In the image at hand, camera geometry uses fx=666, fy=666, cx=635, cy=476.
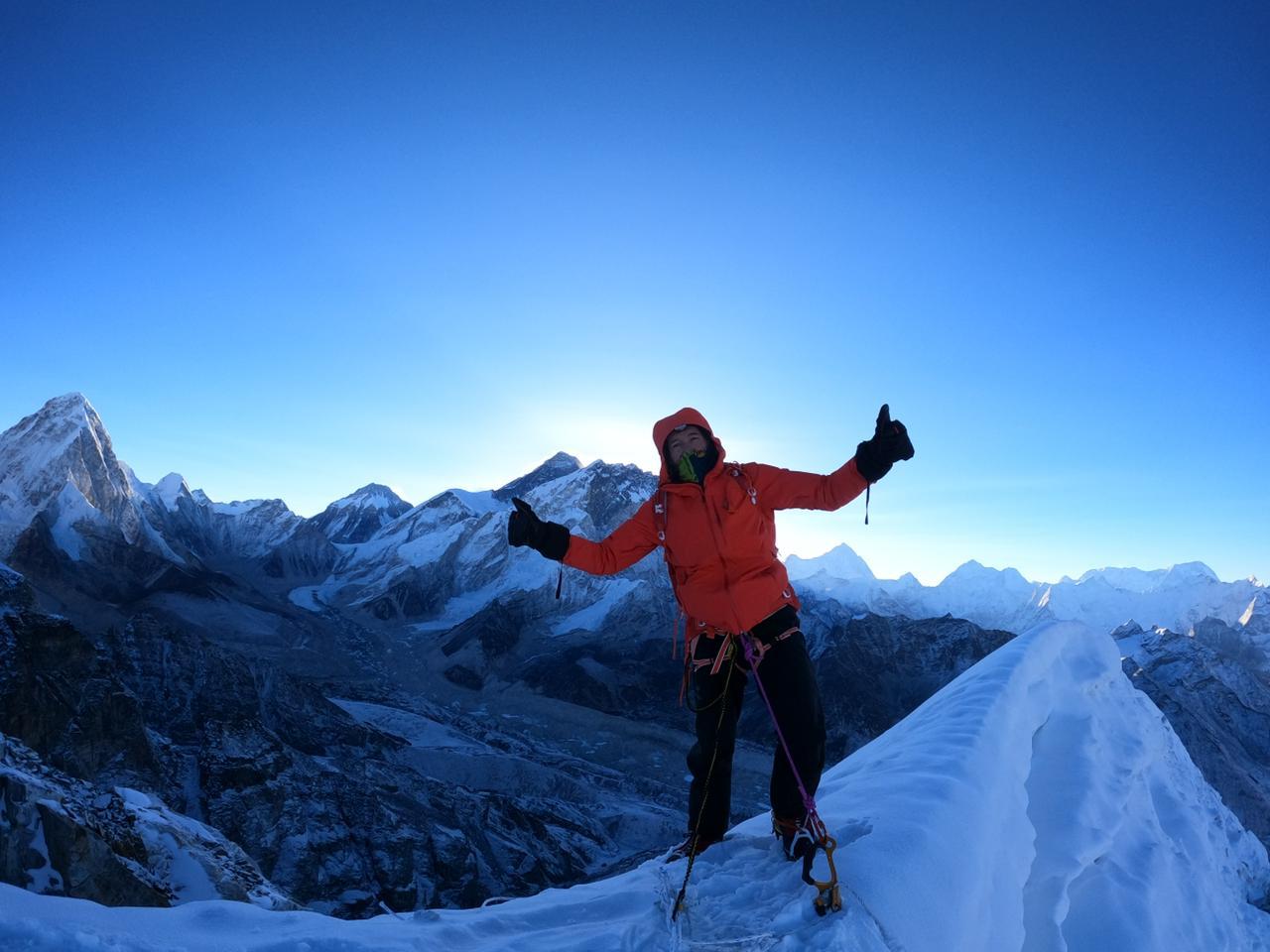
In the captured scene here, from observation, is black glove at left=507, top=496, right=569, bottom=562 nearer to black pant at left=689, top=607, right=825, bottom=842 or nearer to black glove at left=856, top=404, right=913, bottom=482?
black pant at left=689, top=607, right=825, bottom=842

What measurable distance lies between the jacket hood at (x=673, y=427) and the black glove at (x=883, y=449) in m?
0.95

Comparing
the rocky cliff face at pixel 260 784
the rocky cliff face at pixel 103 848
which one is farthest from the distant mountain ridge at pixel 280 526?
the rocky cliff face at pixel 103 848

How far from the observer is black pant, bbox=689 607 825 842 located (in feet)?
13.3

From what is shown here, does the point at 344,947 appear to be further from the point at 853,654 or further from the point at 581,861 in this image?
the point at 853,654

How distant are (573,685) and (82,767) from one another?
71.8 meters

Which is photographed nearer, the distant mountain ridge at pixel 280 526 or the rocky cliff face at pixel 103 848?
the rocky cliff face at pixel 103 848

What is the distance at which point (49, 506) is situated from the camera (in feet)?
303

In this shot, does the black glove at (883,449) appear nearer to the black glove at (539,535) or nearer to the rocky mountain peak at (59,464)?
the black glove at (539,535)

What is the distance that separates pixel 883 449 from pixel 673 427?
56.5 inches

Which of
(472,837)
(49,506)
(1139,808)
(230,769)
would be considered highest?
(49,506)

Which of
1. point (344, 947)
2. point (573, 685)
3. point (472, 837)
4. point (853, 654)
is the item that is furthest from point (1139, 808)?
point (853, 654)

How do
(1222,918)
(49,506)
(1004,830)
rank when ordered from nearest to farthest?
1. (1004,830)
2. (1222,918)
3. (49,506)

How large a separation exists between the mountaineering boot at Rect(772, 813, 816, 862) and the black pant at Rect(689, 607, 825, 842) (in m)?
0.05

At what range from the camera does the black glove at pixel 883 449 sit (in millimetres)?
4316
